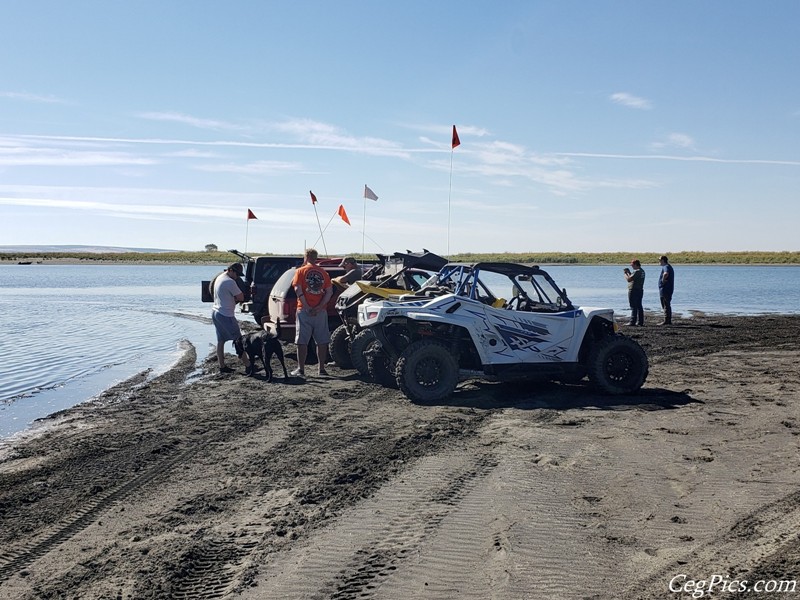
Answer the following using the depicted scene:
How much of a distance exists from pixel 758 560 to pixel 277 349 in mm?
8696

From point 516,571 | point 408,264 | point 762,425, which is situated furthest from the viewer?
point 408,264

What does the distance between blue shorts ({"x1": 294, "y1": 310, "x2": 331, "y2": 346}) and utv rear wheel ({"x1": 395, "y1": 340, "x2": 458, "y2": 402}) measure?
107 inches

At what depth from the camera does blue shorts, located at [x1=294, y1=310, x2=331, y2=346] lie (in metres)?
12.6

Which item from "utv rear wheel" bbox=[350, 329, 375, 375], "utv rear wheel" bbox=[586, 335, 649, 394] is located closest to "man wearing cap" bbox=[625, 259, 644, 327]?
"utv rear wheel" bbox=[586, 335, 649, 394]

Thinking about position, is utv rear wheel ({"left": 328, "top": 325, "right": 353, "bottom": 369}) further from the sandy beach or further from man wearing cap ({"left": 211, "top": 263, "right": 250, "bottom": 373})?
the sandy beach

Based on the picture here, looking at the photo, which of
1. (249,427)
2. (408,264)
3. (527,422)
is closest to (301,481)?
(249,427)

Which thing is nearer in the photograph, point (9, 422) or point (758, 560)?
point (758, 560)

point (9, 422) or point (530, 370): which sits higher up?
point (530, 370)

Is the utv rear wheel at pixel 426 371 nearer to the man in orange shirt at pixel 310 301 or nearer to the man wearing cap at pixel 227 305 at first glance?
the man in orange shirt at pixel 310 301

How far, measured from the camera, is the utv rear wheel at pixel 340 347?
44.2ft

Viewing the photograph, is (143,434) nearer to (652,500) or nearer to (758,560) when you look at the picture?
(652,500)

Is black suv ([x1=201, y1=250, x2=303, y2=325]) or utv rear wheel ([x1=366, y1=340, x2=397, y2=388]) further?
black suv ([x1=201, y1=250, x2=303, y2=325])

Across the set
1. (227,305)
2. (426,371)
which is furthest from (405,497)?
(227,305)

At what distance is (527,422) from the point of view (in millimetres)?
8945
